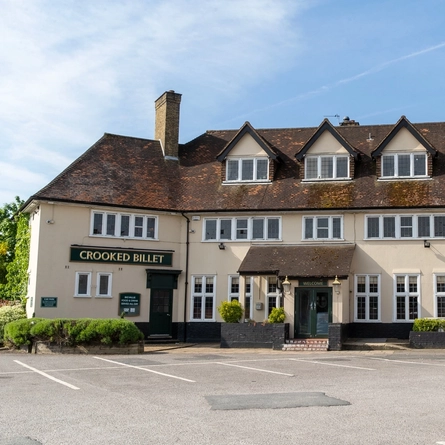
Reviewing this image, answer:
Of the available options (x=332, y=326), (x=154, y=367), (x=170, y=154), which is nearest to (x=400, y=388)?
(x=154, y=367)

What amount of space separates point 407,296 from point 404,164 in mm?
6132

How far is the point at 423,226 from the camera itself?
29.1m

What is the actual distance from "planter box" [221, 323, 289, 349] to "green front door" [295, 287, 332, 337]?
4.54 ft

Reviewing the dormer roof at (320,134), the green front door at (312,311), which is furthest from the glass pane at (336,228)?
the dormer roof at (320,134)

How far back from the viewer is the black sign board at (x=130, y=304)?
30.5m

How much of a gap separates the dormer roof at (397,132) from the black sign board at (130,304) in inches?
505

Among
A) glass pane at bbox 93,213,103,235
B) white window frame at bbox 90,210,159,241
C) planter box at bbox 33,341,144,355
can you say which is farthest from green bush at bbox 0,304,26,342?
glass pane at bbox 93,213,103,235

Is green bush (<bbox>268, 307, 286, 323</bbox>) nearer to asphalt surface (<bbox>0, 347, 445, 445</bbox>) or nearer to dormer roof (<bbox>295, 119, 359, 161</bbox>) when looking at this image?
asphalt surface (<bbox>0, 347, 445, 445</bbox>)

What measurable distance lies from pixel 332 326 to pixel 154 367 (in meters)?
10.1

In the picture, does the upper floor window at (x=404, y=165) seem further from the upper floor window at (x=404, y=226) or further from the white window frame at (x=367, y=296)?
the white window frame at (x=367, y=296)

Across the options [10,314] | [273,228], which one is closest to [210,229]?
[273,228]

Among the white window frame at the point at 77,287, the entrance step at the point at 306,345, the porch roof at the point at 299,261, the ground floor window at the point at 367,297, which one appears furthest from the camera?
the white window frame at the point at 77,287

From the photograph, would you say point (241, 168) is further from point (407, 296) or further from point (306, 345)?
point (407, 296)

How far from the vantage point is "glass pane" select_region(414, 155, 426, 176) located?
30.4 metres
